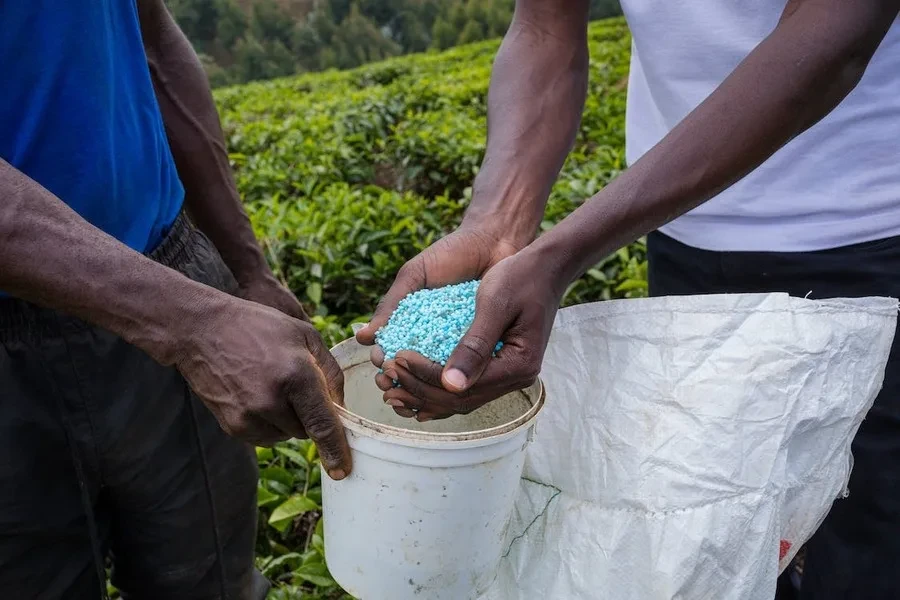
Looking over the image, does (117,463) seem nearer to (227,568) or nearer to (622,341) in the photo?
(227,568)

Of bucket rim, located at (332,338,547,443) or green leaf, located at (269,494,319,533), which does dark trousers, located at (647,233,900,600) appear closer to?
bucket rim, located at (332,338,547,443)

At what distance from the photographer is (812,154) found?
1.41 m

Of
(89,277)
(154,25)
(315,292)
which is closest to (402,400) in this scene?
(89,277)

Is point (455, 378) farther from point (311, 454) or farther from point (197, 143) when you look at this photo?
point (311, 454)

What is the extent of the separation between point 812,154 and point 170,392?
4.23 feet

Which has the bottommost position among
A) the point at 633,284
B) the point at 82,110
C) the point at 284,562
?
the point at 284,562

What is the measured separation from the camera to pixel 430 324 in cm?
126

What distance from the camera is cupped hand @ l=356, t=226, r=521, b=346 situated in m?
1.33

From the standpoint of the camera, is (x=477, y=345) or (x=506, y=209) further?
(x=506, y=209)

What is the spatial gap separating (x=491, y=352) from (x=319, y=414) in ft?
0.87

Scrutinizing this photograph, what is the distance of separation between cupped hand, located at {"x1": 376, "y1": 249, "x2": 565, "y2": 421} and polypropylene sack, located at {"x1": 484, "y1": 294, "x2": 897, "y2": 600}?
0.20 m

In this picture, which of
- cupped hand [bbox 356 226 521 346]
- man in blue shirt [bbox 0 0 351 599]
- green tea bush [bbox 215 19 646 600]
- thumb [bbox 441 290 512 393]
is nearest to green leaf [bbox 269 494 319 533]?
green tea bush [bbox 215 19 646 600]

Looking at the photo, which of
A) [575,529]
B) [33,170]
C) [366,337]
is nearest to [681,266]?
[575,529]

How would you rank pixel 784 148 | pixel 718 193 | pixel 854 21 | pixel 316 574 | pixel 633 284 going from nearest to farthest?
pixel 854 21 < pixel 718 193 < pixel 784 148 < pixel 316 574 < pixel 633 284
